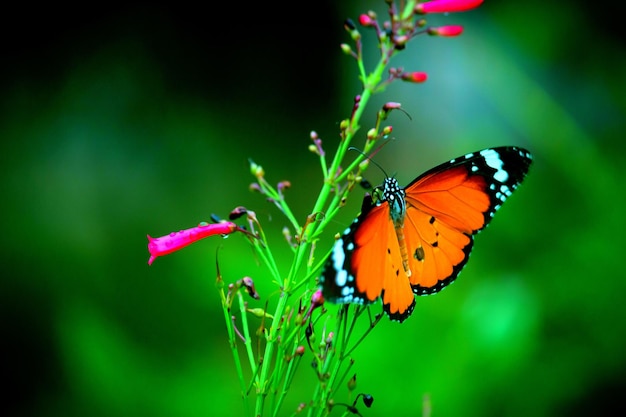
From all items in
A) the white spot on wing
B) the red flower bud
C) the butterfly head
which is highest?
the red flower bud

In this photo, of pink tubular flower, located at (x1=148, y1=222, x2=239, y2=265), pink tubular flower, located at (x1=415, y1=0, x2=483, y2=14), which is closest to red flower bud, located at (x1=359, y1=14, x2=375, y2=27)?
pink tubular flower, located at (x1=415, y1=0, x2=483, y2=14)

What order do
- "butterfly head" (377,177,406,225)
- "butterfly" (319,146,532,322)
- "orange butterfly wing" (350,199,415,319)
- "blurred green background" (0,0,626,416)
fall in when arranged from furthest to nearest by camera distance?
1. "blurred green background" (0,0,626,416)
2. "butterfly head" (377,177,406,225)
3. "butterfly" (319,146,532,322)
4. "orange butterfly wing" (350,199,415,319)

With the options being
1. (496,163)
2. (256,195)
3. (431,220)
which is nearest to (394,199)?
(431,220)

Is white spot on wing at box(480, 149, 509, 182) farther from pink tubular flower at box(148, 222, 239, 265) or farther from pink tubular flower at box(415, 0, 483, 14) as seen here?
pink tubular flower at box(148, 222, 239, 265)

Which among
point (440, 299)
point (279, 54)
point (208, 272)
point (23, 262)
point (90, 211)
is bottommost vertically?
point (440, 299)

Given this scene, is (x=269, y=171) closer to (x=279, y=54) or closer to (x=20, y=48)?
(x=279, y=54)

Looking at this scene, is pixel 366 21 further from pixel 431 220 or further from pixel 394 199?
pixel 431 220

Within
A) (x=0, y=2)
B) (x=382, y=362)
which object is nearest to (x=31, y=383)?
(x=382, y=362)
